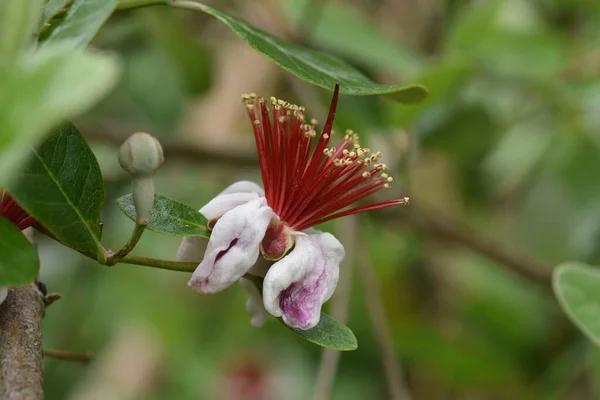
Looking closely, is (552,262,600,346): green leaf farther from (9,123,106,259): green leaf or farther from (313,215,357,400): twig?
(9,123,106,259): green leaf

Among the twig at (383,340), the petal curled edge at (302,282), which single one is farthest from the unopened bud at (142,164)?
the twig at (383,340)

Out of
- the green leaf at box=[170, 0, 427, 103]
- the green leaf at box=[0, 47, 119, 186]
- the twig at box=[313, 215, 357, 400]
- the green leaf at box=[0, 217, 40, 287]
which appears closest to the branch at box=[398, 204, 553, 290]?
the twig at box=[313, 215, 357, 400]

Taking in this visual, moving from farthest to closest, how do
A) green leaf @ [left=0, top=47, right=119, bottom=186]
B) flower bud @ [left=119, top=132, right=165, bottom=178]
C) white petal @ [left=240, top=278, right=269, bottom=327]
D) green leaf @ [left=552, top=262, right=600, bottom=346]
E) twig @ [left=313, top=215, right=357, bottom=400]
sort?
twig @ [left=313, top=215, right=357, bottom=400], green leaf @ [left=552, top=262, right=600, bottom=346], white petal @ [left=240, top=278, right=269, bottom=327], flower bud @ [left=119, top=132, right=165, bottom=178], green leaf @ [left=0, top=47, right=119, bottom=186]

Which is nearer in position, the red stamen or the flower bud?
the flower bud

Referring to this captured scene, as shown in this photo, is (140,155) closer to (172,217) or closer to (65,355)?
(172,217)

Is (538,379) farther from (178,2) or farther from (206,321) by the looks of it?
(178,2)

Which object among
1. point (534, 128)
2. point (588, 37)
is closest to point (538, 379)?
point (534, 128)

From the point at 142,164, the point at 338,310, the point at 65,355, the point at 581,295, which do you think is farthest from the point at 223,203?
the point at 338,310
